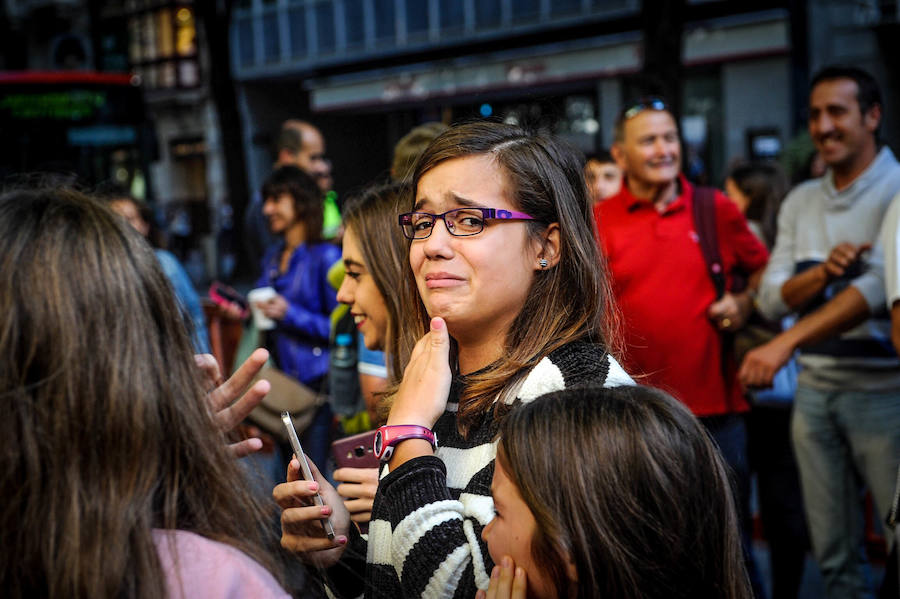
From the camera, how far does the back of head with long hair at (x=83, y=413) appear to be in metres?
1.37

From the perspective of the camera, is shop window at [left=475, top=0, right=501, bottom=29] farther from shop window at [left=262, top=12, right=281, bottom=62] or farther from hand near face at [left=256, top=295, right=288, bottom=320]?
hand near face at [left=256, top=295, right=288, bottom=320]

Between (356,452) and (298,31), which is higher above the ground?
(298,31)

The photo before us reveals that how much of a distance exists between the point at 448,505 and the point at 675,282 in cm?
238

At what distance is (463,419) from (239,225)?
1883 cm

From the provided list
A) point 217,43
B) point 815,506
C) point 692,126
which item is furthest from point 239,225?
point 815,506

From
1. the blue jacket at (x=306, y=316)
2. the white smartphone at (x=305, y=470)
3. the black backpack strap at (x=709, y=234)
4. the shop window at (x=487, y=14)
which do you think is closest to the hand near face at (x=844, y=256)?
the black backpack strap at (x=709, y=234)

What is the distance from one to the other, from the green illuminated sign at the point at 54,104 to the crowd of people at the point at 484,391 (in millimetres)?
10193

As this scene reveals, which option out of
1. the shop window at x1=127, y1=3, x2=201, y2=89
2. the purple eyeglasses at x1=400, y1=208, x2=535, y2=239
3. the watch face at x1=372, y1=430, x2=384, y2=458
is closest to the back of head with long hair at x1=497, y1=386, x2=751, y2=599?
the watch face at x1=372, y1=430, x2=384, y2=458

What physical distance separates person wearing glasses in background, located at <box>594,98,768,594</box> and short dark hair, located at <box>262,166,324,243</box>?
6.56ft

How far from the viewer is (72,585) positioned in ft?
4.41

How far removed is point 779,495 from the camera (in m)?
4.65

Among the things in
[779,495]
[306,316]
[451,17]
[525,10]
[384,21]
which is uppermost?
[384,21]

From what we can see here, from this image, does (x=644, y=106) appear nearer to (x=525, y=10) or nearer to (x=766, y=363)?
(x=766, y=363)

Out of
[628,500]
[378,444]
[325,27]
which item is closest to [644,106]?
[378,444]
